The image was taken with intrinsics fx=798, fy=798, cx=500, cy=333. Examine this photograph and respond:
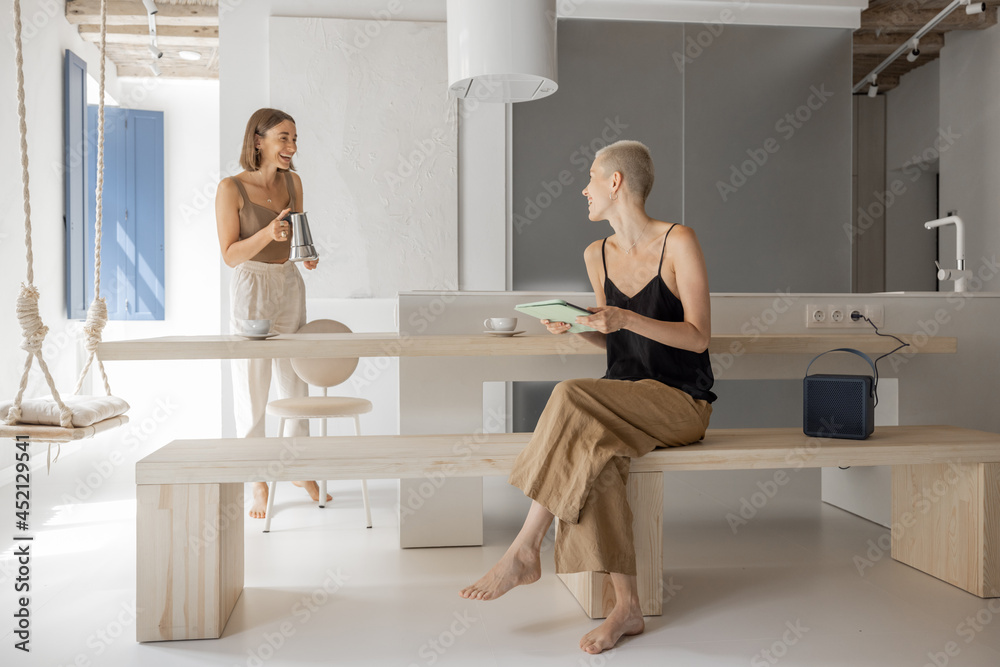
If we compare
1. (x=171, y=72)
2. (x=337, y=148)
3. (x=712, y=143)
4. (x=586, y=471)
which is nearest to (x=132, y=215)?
(x=171, y=72)

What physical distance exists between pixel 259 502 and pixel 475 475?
1435mm

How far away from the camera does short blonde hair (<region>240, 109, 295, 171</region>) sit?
120 inches

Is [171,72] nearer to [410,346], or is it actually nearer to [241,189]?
[241,189]

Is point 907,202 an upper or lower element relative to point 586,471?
upper

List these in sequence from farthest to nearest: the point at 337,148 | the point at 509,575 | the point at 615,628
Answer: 1. the point at 337,148
2. the point at 509,575
3. the point at 615,628

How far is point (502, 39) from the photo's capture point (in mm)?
2338

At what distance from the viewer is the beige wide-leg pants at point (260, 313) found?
3.04 meters

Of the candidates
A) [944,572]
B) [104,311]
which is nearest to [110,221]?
[104,311]

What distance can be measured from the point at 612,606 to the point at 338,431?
2317mm

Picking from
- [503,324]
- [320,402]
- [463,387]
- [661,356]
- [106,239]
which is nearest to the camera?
[661,356]

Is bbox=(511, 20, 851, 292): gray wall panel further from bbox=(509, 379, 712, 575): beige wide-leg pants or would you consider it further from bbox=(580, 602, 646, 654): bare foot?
bbox=(580, 602, 646, 654): bare foot

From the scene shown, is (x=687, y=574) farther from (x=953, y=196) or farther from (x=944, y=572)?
(x=953, y=196)

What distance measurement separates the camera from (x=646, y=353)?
2.23 m

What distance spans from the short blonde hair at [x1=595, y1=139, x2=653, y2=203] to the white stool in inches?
46.3
